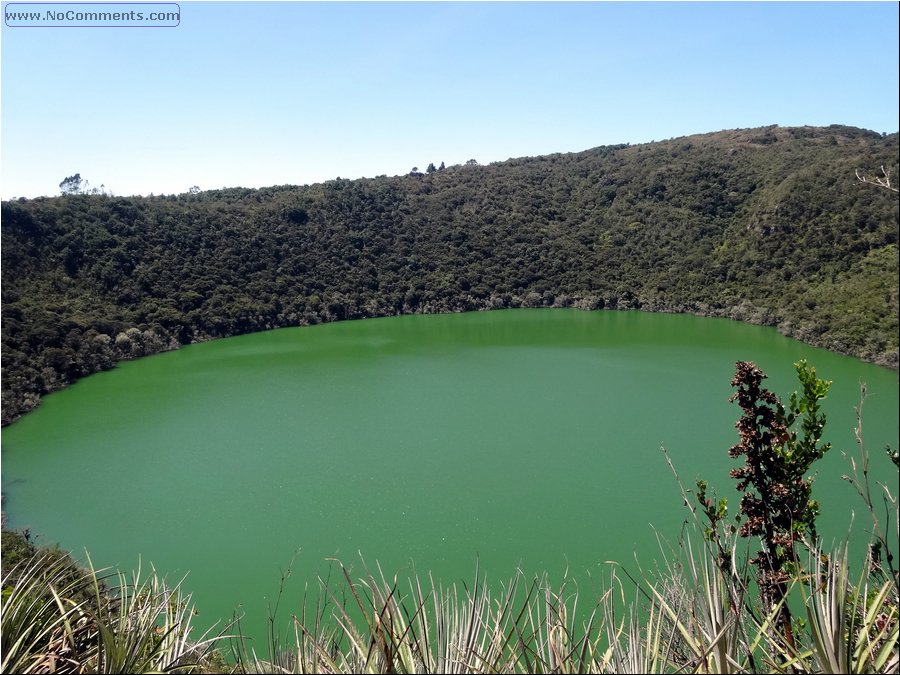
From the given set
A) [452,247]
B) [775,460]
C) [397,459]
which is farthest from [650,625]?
[452,247]

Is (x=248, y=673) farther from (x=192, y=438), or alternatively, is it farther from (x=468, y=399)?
(x=468, y=399)

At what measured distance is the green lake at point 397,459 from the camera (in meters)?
9.73

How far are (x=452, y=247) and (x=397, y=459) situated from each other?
95.2ft

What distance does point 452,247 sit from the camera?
41719mm

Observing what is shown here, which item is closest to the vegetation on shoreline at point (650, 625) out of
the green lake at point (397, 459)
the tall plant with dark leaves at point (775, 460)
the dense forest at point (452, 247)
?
the tall plant with dark leaves at point (775, 460)

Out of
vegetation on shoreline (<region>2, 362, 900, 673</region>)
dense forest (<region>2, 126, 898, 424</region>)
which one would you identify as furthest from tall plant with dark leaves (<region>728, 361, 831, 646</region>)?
dense forest (<region>2, 126, 898, 424</region>)

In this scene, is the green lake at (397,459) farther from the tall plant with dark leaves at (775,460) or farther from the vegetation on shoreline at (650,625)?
the vegetation on shoreline at (650,625)

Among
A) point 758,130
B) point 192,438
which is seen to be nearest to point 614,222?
point 758,130

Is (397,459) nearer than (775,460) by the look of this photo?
No

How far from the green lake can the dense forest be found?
9.88 feet

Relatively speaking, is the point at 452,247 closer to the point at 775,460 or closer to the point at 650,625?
the point at 775,460

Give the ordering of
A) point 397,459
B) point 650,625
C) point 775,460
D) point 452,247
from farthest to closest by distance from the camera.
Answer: point 452,247, point 397,459, point 775,460, point 650,625

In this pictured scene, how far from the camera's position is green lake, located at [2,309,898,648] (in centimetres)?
973

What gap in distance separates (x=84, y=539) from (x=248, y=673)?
34.9 ft
